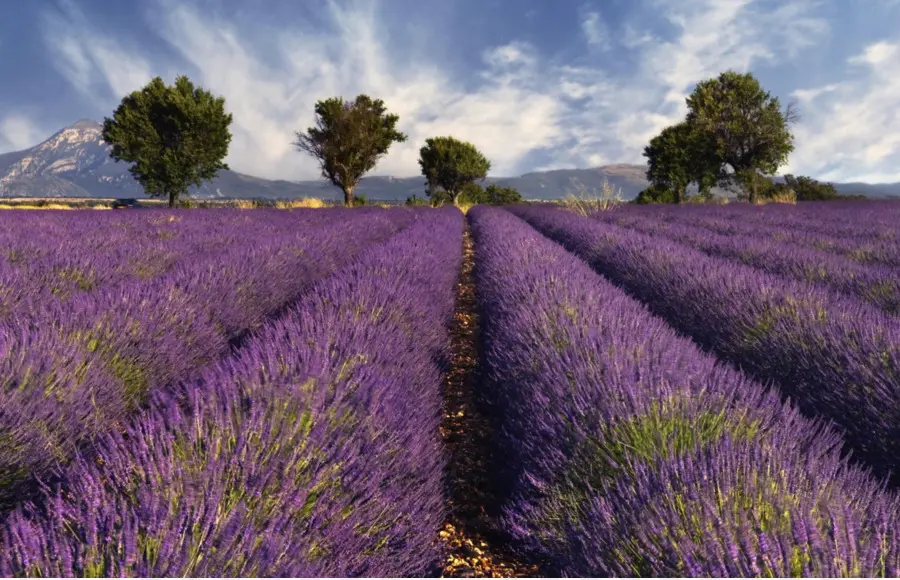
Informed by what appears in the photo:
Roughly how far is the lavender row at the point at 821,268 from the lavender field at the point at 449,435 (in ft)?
0.21

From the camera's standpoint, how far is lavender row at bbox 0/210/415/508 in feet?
6.07

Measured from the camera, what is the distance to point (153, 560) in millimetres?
1008

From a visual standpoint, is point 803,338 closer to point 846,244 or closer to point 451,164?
point 846,244

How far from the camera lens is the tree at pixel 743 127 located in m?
25.1

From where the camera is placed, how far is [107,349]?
2.52 m

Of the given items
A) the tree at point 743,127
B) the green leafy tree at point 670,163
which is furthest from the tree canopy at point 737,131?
the green leafy tree at point 670,163

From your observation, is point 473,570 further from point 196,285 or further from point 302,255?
point 302,255

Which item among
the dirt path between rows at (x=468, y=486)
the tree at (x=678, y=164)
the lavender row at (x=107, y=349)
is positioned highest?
the tree at (x=678, y=164)

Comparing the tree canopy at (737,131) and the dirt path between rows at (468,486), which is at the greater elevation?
the tree canopy at (737,131)

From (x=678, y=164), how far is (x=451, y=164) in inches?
804

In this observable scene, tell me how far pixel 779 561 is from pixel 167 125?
34.6 metres

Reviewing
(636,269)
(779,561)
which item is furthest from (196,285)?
(636,269)

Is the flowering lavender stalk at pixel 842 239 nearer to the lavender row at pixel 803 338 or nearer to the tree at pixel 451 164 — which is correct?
the lavender row at pixel 803 338

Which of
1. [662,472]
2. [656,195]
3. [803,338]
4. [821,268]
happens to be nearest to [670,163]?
[656,195]
